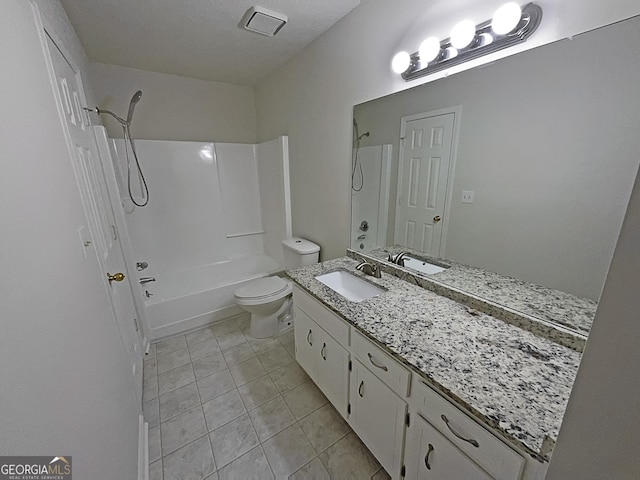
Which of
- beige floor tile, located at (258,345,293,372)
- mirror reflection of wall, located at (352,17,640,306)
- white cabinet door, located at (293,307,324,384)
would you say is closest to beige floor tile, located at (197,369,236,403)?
beige floor tile, located at (258,345,293,372)

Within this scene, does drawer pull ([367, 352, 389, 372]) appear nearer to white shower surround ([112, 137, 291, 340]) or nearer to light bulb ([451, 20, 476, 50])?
light bulb ([451, 20, 476, 50])

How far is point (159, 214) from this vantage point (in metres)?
2.70

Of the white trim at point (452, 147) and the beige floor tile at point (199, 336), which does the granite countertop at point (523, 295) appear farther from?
the beige floor tile at point (199, 336)

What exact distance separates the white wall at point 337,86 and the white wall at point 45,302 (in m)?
1.47

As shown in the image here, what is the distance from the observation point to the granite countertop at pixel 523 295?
37.0 inches

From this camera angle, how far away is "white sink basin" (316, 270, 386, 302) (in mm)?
1556

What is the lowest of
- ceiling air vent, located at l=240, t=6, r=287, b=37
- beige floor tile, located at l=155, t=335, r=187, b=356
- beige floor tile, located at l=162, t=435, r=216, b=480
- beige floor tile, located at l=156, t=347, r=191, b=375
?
beige floor tile, located at l=162, t=435, r=216, b=480

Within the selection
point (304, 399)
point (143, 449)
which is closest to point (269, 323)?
point (304, 399)

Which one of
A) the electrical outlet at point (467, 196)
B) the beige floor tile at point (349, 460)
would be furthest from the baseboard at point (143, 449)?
the electrical outlet at point (467, 196)

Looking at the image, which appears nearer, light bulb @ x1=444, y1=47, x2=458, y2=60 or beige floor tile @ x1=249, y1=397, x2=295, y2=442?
light bulb @ x1=444, y1=47, x2=458, y2=60

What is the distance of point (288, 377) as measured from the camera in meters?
1.84

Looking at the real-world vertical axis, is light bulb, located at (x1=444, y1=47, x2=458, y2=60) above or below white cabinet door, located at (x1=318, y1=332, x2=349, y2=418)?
above

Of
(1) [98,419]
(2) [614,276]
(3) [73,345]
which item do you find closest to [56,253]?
(3) [73,345]

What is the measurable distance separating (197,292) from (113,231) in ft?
2.73
